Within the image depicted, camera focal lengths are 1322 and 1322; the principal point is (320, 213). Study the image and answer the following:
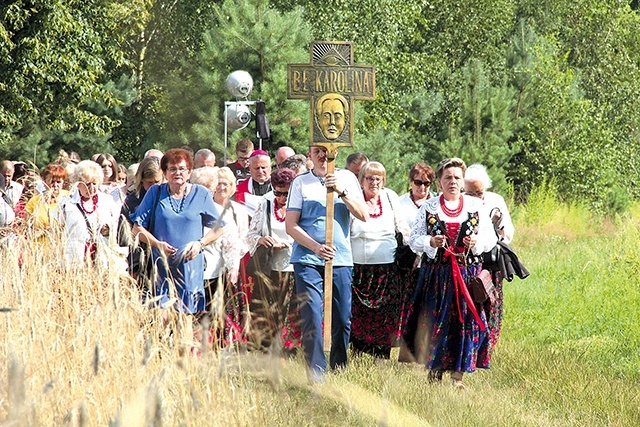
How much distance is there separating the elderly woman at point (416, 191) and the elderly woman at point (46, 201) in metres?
2.74

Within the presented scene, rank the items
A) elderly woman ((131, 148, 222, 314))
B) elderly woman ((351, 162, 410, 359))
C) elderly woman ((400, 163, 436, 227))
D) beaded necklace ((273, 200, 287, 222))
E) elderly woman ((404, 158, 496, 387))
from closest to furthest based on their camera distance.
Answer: elderly woman ((131, 148, 222, 314))
elderly woman ((404, 158, 496, 387))
beaded necklace ((273, 200, 287, 222))
elderly woman ((351, 162, 410, 359))
elderly woman ((400, 163, 436, 227))

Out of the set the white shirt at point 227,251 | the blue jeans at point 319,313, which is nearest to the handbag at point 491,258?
the blue jeans at point 319,313

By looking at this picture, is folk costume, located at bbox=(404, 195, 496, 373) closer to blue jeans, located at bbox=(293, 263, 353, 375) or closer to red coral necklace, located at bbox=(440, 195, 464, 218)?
red coral necklace, located at bbox=(440, 195, 464, 218)

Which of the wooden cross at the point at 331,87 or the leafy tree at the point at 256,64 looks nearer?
the wooden cross at the point at 331,87

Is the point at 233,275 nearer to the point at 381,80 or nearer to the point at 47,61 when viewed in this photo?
the point at 47,61

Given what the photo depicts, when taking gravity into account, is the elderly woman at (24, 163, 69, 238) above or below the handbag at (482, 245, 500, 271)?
above

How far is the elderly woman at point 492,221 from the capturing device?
959cm

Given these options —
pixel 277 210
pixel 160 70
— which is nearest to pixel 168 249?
pixel 277 210

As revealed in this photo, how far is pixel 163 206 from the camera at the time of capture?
28.6ft

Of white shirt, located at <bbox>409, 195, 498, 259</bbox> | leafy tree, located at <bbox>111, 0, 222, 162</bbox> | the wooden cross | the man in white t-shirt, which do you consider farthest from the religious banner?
leafy tree, located at <bbox>111, 0, 222, 162</bbox>

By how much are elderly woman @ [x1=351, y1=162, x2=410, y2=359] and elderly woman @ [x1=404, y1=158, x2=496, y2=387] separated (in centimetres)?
92

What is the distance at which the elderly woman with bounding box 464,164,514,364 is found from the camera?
9.59 m

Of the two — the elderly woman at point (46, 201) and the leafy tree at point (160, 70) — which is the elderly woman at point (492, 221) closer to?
the elderly woman at point (46, 201)

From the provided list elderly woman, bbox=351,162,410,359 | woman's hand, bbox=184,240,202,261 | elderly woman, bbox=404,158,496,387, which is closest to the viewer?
woman's hand, bbox=184,240,202,261
